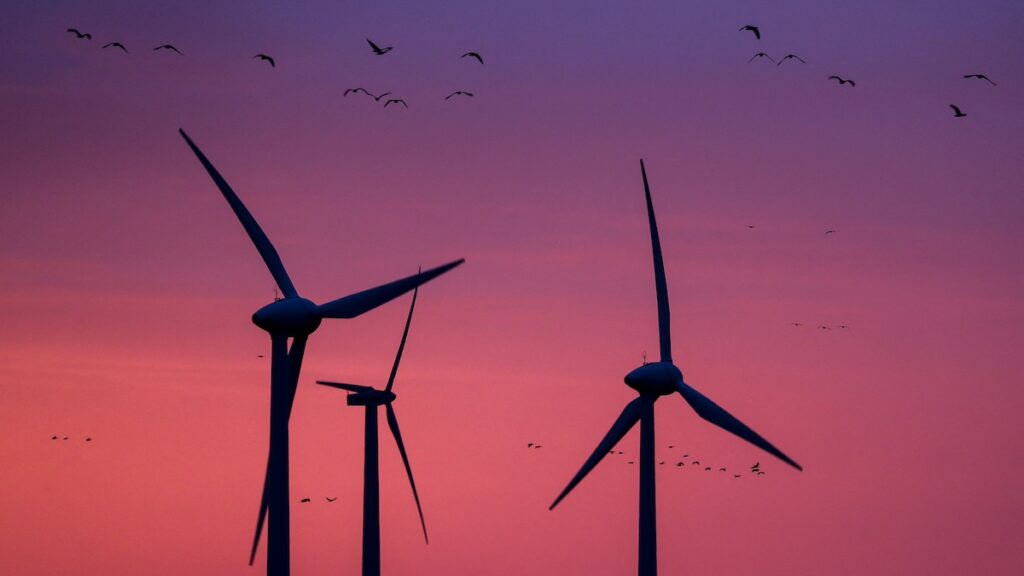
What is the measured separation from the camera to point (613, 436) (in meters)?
132

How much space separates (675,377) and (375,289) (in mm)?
18436

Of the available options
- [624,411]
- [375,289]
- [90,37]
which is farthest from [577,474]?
[90,37]

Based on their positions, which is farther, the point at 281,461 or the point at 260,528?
the point at 260,528

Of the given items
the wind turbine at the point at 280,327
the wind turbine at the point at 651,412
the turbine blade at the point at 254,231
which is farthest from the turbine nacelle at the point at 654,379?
the turbine blade at the point at 254,231

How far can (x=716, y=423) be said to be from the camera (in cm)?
12838

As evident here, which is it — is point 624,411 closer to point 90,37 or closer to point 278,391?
point 278,391

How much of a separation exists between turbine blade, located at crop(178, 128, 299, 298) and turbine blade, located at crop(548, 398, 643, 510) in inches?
789

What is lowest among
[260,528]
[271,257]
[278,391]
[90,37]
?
[260,528]

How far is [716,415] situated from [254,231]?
95.6ft

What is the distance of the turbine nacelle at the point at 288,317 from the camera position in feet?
419

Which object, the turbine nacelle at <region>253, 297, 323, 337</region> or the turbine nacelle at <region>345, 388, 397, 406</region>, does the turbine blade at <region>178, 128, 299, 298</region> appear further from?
the turbine nacelle at <region>345, 388, 397, 406</region>

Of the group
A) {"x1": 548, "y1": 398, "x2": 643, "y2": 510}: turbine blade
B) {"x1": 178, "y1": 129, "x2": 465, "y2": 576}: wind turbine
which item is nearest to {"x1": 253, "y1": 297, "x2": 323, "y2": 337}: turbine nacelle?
{"x1": 178, "y1": 129, "x2": 465, "y2": 576}: wind turbine

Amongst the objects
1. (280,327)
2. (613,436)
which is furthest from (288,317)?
(613,436)

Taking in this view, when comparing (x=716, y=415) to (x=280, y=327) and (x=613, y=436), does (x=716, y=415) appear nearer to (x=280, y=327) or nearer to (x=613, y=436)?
(x=613, y=436)
